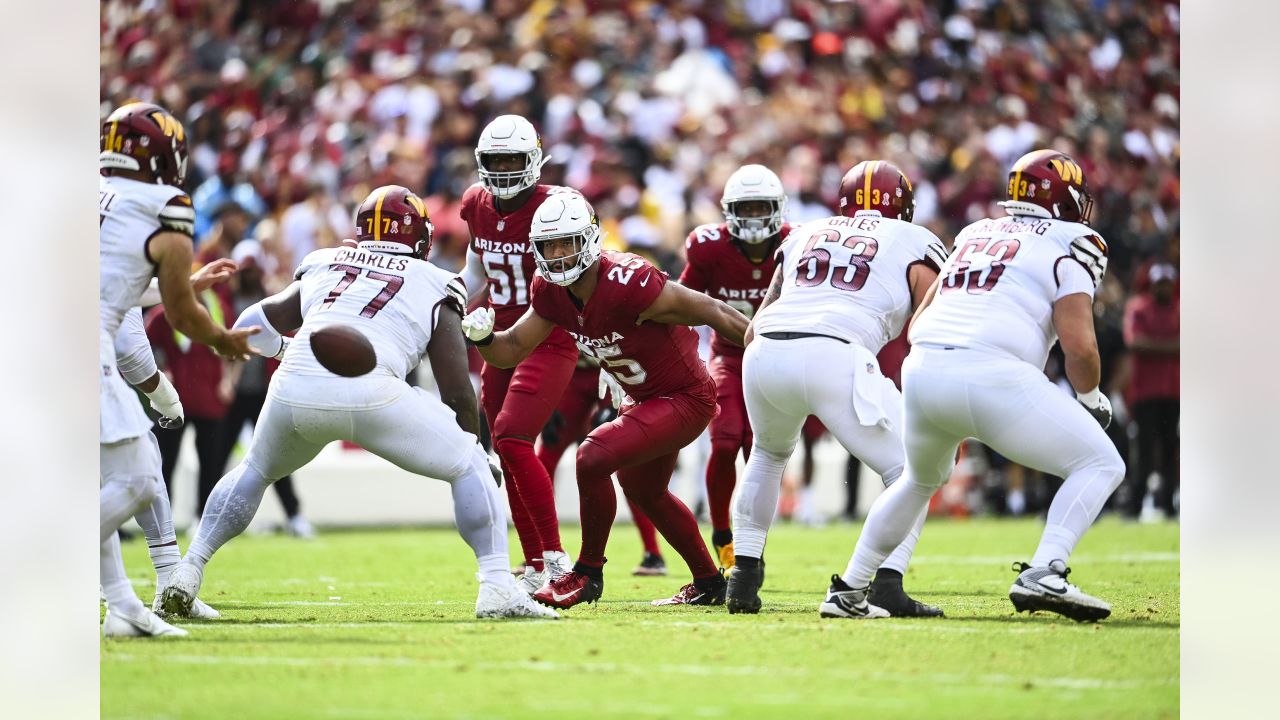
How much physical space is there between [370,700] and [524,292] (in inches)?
141

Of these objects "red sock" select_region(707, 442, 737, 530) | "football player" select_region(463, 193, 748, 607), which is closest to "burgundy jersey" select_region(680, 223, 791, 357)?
"red sock" select_region(707, 442, 737, 530)

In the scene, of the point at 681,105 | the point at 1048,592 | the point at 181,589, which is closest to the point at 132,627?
the point at 181,589

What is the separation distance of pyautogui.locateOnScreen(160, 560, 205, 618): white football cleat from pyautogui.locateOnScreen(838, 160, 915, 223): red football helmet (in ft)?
10.8

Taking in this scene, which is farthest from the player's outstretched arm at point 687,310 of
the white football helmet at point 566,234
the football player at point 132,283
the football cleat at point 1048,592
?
the football player at point 132,283

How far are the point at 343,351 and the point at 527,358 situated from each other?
1.49m

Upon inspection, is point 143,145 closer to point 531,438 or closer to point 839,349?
point 531,438

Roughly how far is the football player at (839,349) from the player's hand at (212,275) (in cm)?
224

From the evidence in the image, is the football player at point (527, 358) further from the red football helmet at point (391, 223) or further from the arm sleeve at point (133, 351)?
the arm sleeve at point (133, 351)

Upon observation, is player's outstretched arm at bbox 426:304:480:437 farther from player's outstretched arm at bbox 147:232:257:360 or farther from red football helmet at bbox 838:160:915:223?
red football helmet at bbox 838:160:915:223

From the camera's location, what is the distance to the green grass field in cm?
473

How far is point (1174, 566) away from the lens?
955cm

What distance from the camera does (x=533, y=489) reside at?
7539 millimetres

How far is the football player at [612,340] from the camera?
6863 millimetres

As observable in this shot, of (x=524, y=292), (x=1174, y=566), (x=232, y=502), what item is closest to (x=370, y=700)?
(x=232, y=502)
